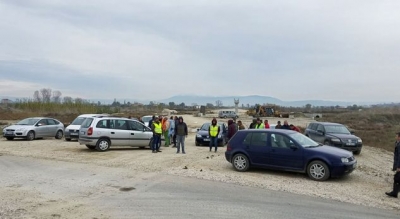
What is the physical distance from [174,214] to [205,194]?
6.05 feet

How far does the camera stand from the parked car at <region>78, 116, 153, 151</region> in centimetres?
1667

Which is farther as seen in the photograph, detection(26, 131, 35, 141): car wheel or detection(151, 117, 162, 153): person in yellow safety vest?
detection(26, 131, 35, 141): car wheel

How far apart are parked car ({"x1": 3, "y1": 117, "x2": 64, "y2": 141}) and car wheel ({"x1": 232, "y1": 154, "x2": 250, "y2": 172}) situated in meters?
15.7

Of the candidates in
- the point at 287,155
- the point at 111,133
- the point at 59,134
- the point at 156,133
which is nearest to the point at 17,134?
the point at 59,134

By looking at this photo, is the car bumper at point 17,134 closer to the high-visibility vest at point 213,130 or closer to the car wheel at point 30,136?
the car wheel at point 30,136

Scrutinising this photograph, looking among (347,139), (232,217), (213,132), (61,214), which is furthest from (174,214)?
(347,139)

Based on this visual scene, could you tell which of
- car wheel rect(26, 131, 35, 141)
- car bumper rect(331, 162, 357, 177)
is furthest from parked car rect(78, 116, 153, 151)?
car bumper rect(331, 162, 357, 177)

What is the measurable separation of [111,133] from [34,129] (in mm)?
8393

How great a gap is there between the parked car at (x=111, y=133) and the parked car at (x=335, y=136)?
8679 mm

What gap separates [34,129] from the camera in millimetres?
22719

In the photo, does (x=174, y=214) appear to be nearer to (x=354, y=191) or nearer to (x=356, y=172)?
(x=354, y=191)

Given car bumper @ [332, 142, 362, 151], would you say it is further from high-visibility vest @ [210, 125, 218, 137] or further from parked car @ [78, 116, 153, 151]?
parked car @ [78, 116, 153, 151]

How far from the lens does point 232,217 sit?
6.82 metres

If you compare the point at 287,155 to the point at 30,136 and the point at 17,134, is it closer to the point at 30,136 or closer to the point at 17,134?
the point at 30,136
